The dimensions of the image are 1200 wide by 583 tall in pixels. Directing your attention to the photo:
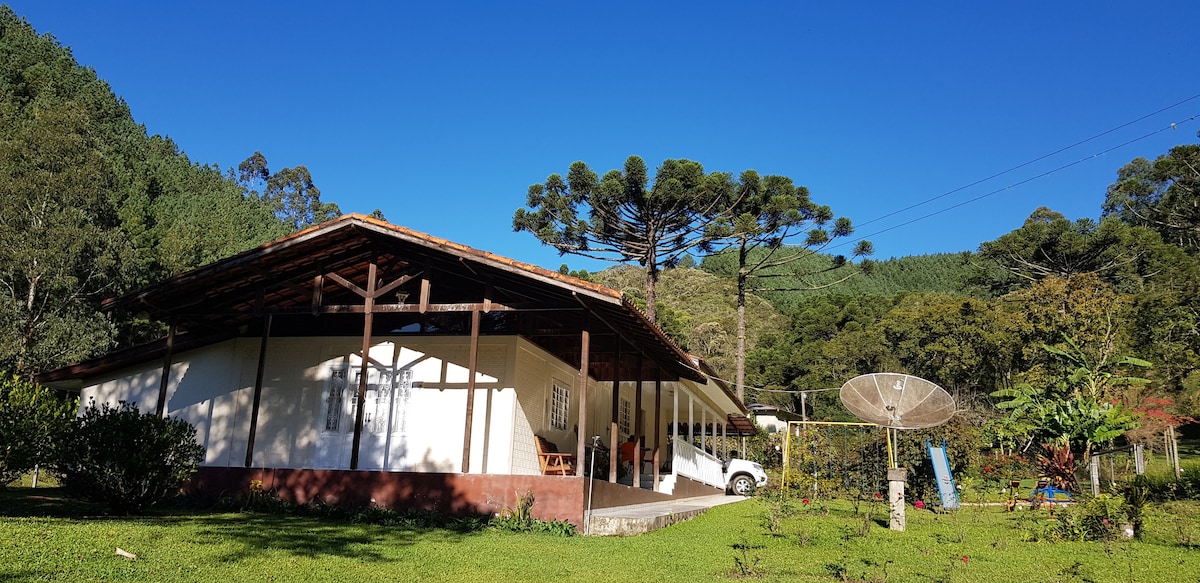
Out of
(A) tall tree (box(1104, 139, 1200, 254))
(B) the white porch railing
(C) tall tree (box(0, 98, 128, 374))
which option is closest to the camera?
(B) the white porch railing

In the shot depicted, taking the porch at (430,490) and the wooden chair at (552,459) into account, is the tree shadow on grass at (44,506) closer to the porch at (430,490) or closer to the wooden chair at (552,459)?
the porch at (430,490)

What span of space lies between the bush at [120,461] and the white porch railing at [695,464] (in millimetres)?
11011

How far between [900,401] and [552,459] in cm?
603

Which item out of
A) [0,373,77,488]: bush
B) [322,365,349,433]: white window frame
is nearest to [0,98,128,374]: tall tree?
[322,365,349,433]: white window frame

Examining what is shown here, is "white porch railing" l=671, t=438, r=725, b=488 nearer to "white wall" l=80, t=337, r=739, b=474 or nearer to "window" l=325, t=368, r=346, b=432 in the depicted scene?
"white wall" l=80, t=337, r=739, b=474

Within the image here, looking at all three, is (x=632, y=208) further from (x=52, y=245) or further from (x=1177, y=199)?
(x=1177, y=199)

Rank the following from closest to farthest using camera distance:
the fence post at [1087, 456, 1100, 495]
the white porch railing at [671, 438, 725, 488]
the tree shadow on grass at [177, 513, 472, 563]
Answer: the tree shadow on grass at [177, 513, 472, 563] < the fence post at [1087, 456, 1100, 495] < the white porch railing at [671, 438, 725, 488]

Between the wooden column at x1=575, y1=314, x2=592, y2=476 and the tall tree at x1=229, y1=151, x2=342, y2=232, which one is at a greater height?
the tall tree at x1=229, y1=151, x2=342, y2=232

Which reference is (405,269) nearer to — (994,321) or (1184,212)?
(994,321)

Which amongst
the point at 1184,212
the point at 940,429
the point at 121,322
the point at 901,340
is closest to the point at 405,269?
the point at 940,429

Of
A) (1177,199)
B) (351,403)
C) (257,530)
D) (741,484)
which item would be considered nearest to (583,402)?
(257,530)

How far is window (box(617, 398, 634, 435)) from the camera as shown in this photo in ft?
66.8

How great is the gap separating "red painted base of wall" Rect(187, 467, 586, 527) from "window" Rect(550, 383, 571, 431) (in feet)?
15.3

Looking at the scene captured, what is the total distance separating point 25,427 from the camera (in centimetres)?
852
